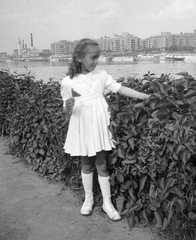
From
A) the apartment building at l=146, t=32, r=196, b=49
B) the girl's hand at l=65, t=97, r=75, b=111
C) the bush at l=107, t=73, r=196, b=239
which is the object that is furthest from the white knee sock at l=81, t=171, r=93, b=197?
the apartment building at l=146, t=32, r=196, b=49

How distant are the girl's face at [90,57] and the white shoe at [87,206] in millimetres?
1212

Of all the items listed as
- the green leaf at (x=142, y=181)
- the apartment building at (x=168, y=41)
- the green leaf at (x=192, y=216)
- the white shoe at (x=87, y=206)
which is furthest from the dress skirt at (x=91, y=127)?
the apartment building at (x=168, y=41)

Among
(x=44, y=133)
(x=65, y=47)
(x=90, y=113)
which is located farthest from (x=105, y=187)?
(x=65, y=47)

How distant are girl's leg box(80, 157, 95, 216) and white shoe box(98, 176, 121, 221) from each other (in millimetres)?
132

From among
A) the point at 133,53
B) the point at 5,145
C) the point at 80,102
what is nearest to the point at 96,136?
the point at 80,102

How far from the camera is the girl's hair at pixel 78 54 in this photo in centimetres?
278

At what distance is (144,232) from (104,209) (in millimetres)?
459

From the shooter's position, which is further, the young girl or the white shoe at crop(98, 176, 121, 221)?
the white shoe at crop(98, 176, 121, 221)

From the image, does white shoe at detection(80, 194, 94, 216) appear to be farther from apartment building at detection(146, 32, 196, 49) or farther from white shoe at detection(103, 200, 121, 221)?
apartment building at detection(146, 32, 196, 49)

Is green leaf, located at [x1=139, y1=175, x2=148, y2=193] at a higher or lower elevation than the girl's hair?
lower

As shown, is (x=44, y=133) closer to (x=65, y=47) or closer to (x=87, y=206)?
→ (x=87, y=206)

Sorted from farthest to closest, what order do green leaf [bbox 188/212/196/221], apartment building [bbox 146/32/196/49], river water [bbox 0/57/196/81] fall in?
1. apartment building [bbox 146/32/196/49]
2. river water [bbox 0/57/196/81]
3. green leaf [bbox 188/212/196/221]

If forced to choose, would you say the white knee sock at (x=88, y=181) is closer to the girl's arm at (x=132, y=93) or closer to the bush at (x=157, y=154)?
the bush at (x=157, y=154)

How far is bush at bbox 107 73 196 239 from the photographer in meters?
2.26
